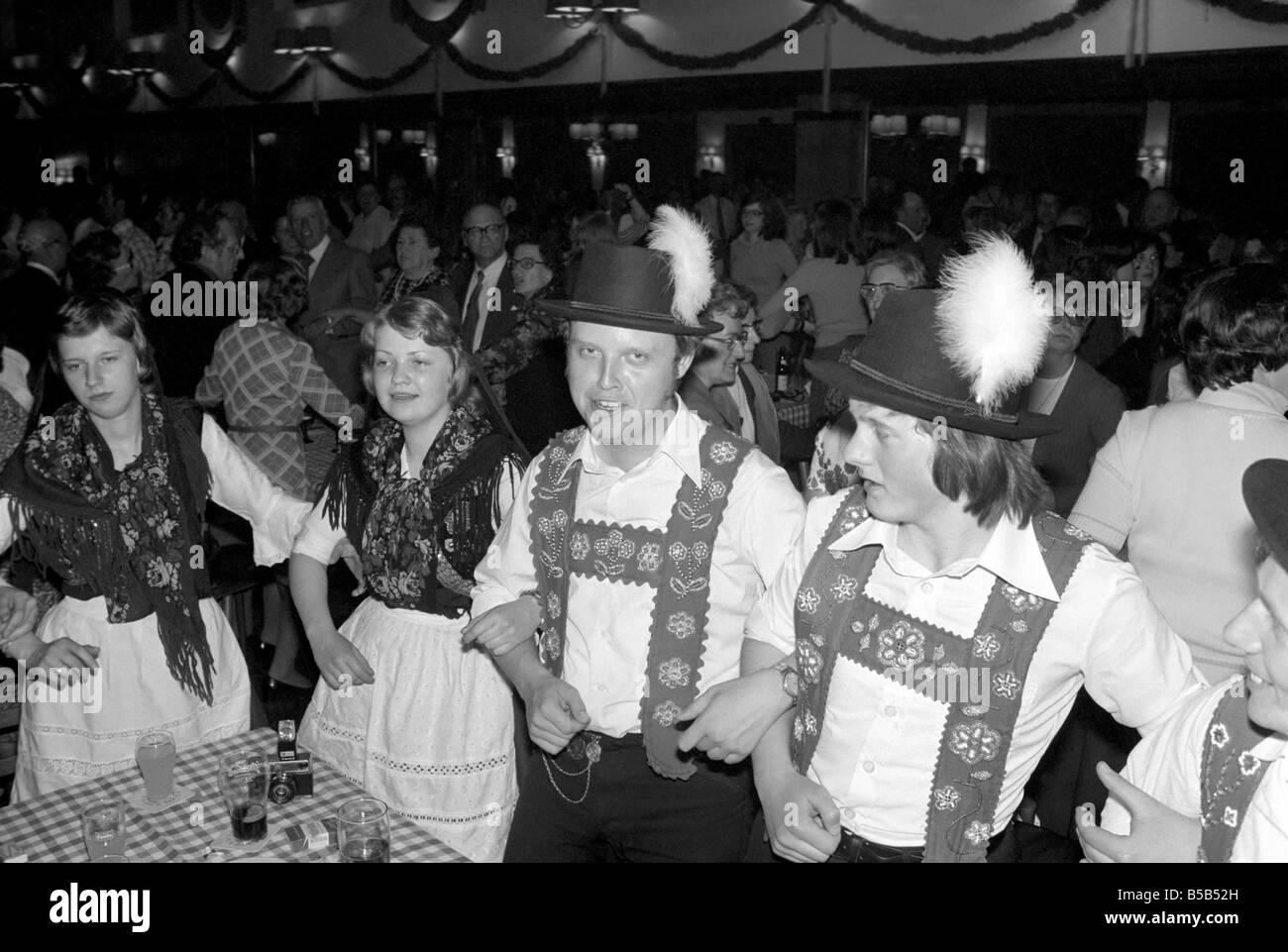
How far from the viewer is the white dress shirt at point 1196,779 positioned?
1464 millimetres

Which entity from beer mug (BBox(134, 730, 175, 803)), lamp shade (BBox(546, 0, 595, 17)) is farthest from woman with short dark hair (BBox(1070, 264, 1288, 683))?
lamp shade (BBox(546, 0, 595, 17))

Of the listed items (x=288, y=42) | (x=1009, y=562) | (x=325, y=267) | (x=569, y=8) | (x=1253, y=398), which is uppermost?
(x=288, y=42)

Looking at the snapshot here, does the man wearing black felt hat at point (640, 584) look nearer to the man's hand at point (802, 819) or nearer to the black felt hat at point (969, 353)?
the man's hand at point (802, 819)

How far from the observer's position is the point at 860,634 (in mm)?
1859

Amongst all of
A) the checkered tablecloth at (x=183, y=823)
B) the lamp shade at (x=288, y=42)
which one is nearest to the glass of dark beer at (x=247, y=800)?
the checkered tablecloth at (x=183, y=823)

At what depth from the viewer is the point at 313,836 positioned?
207cm

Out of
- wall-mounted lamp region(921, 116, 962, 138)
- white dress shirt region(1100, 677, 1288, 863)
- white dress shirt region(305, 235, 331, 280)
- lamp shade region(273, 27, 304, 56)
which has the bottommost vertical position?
white dress shirt region(1100, 677, 1288, 863)

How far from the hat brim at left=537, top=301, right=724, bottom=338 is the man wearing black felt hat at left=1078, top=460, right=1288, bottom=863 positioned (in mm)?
1047

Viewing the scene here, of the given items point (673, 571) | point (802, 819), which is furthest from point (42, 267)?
point (802, 819)

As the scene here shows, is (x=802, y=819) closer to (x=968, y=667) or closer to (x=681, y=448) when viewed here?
(x=968, y=667)

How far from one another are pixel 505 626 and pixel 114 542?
1162 mm

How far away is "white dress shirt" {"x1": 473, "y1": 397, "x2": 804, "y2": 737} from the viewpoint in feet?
7.09

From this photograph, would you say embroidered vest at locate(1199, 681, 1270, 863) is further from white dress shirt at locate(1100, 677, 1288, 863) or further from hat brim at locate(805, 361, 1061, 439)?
hat brim at locate(805, 361, 1061, 439)
